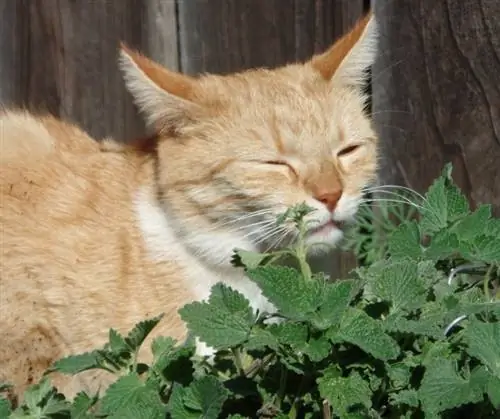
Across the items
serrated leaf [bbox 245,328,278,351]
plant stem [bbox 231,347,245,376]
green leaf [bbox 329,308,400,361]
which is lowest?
plant stem [bbox 231,347,245,376]

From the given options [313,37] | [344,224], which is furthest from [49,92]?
[344,224]

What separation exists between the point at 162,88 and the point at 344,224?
61 centimetres

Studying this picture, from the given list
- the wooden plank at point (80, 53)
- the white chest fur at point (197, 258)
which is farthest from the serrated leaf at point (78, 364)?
the wooden plank at point (80, 53)

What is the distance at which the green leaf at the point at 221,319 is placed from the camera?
1.22 m

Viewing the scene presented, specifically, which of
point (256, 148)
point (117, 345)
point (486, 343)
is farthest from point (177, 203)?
point (486, 343)

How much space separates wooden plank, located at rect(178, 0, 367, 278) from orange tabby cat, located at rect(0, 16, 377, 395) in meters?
0.73

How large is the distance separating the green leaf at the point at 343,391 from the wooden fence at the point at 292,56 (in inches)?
82.8

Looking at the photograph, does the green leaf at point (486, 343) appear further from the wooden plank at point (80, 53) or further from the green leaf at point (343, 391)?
the wooden plank at point (80, 53)

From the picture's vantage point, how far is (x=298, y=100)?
268 centimetres

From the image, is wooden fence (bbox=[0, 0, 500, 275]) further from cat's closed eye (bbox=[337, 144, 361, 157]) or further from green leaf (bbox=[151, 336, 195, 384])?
green leaf (bbox=[151, 336, 195, 384])

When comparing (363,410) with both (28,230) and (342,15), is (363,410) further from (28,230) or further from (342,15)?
(342,15)

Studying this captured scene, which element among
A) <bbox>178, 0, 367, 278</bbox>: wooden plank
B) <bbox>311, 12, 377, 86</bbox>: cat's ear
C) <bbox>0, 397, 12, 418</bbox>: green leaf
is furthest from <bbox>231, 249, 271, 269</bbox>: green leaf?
<bbox>178, 0, 367, 278</bbox>: wooden plank

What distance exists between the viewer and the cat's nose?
2484mm

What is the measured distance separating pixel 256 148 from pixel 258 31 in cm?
120
